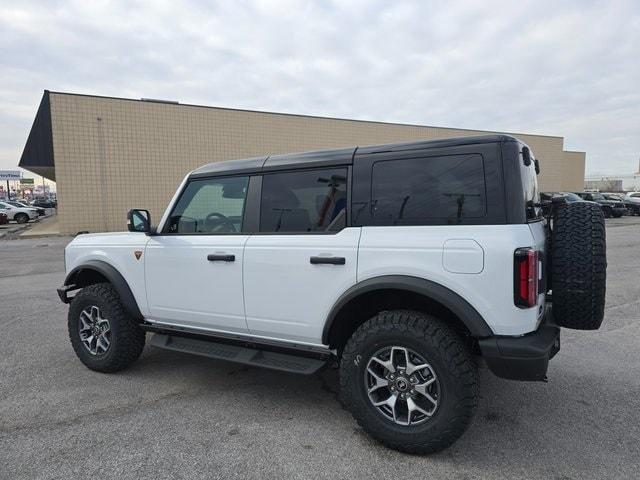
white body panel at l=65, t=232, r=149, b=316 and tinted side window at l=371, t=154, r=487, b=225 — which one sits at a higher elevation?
tinted side window at l=371, t=154, r=487, b=225

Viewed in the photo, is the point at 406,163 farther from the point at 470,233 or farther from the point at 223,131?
A: the point at 223,131

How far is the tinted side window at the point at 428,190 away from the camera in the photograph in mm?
2795

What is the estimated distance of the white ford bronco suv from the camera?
8.82 feet

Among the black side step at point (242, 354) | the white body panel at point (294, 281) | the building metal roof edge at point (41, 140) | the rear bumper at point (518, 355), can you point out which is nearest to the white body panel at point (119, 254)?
the black side step at point (242, 354)

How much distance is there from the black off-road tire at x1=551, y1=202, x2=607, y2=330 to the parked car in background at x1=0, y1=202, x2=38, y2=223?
109 ft

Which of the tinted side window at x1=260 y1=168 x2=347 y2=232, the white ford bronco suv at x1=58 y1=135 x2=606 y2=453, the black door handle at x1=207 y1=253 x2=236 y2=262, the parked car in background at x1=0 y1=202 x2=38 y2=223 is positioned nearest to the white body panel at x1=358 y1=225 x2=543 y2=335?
the white ford bronco suv at x1=58 y1=135 x2=606 y2=453

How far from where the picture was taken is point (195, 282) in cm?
373

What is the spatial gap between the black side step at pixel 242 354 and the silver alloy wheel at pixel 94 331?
0.54 meters

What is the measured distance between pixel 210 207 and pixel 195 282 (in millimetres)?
645

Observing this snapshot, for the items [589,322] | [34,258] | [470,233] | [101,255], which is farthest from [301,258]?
[34,258]

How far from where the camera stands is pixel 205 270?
12.0ft

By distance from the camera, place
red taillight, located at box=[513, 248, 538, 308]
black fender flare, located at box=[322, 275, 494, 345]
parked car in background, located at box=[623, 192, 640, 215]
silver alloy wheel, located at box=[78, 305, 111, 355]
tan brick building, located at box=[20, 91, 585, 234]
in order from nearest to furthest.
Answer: red taillight, located at box=[513, 248, 538, 308], black fender flare, located at box=[322, 275, 494, 345], silver alloy wheel, located at box=[78, 305, 111, 355], tan brick building, located at box=[20, 91, 585, 234], parked car in background, located at box=[623, 192, 640, 215]

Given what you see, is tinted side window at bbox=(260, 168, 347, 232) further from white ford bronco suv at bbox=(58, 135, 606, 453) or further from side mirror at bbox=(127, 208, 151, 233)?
side mirror at bbox=(127, 208, 151, 233)

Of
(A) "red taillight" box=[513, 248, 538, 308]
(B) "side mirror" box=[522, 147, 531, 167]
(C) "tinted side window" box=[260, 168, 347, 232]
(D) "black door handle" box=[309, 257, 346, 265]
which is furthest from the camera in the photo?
(C) "tinted side window" box=[260, 168, 347, 232]
